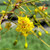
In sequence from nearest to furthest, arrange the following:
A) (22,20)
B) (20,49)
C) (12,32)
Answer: (22,20)
(20,49)
(12,32)

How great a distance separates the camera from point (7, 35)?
0.38 m

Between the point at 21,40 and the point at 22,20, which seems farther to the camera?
the point at 21,40

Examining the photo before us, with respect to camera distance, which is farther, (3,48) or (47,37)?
(47,37)

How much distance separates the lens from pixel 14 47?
304 mm

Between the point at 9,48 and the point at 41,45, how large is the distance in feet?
0.35

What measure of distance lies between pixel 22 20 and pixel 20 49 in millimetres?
136

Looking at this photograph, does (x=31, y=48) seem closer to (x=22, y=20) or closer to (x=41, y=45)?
(x=41, y=45)

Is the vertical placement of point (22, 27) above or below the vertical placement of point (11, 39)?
above

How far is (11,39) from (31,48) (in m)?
0.08

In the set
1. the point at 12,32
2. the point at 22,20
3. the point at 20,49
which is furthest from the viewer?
the point at 12,32

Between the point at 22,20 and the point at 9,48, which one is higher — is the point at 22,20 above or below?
above

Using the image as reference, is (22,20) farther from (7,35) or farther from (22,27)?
(7,35)

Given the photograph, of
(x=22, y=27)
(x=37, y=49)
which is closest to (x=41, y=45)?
(x=37, y=49)

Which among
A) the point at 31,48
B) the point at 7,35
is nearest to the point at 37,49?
the point at 31,48
